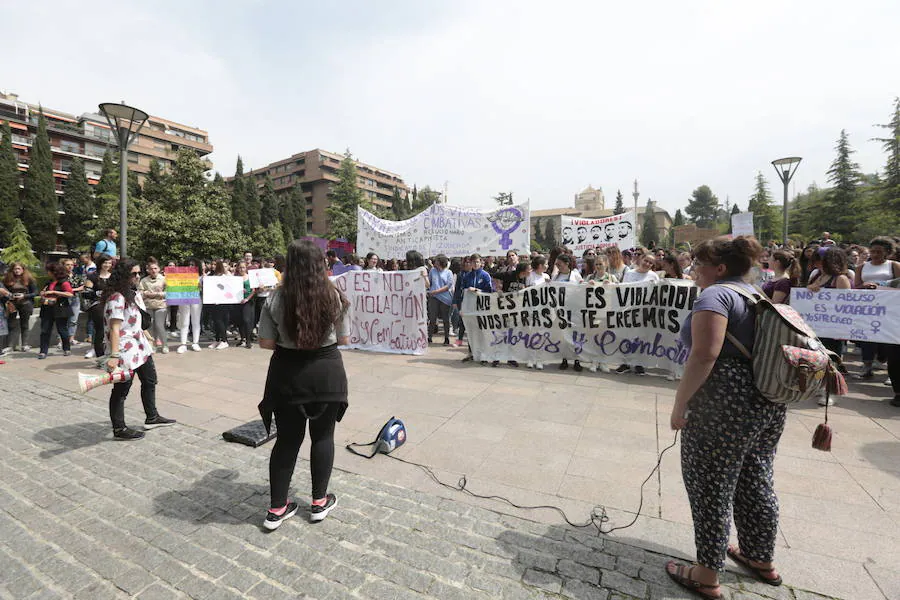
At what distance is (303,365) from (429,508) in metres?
1.30

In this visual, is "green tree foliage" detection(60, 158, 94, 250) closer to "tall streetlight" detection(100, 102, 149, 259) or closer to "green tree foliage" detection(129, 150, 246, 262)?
"green tree foliage" detection(129, 150, 246, 262)

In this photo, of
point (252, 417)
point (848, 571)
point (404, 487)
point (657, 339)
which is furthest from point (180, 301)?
point (848, 571)

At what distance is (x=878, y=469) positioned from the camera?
11.5 feet

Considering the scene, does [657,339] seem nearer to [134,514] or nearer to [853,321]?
[853,321]

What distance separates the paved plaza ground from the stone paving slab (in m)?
0.01

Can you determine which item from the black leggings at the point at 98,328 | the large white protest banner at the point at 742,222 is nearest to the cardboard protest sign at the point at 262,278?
the black leggings at the point at 98,328

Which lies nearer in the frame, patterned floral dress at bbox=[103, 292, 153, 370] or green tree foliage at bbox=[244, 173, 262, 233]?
patterned floral dress at bbox=[103, 292, 153, 370]

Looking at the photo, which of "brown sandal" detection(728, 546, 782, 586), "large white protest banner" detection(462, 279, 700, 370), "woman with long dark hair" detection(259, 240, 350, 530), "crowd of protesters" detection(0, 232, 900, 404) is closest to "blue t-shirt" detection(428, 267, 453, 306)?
"crowd of protesters" detection(0, 232, 900, 404)

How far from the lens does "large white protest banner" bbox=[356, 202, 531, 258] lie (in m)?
11.7

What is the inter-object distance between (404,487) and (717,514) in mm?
2032

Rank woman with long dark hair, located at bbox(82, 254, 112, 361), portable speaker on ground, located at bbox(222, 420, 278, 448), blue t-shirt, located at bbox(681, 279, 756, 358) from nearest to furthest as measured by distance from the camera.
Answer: blue t-shirt, located at bbox(681, 279, 756, 358) < portable speaker on ground, located at bbox(222, 420, 278, 448) < woman with long dark hair, located at bbox(82, 254, 112, 361)

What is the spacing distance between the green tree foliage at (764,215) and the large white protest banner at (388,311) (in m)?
62.0

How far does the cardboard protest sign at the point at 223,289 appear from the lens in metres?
8.93

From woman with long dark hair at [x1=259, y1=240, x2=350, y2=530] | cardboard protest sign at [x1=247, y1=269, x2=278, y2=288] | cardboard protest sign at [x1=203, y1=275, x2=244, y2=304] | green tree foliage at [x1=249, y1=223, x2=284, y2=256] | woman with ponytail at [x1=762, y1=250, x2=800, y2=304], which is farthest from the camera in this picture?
green tree foliage at [x1=249, y1=223, x2=284, y2=256]
